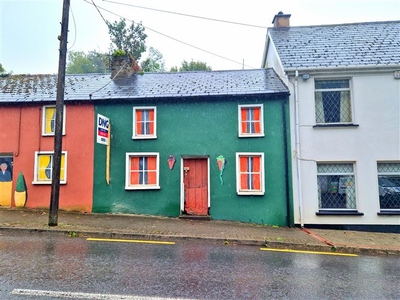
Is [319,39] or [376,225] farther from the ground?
[319,39]

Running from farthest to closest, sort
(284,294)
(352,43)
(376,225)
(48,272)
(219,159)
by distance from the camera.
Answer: (352,43) < (219,159) < (376,225) < (48,272) < (284,294)

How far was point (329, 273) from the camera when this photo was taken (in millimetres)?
5426

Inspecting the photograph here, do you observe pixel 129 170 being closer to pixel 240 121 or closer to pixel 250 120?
pixel 240 121

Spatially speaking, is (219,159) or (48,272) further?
(219,159)

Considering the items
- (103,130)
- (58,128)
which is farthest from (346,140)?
(58,128)

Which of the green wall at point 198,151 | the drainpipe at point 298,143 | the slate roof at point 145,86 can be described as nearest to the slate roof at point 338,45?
the drainpipe at point 298,143

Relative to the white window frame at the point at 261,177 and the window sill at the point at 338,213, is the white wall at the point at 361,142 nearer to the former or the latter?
the window sill at the point at 338,213

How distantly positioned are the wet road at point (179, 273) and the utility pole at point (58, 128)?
5.87 feet

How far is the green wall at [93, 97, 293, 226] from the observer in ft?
37.3

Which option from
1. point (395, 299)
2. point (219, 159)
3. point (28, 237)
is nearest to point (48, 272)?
point (28, 237)

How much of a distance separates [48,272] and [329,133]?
10377 millimetres

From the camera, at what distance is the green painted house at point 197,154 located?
37.4 ft

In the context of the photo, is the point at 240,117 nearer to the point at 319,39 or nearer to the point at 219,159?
the point at 219,159

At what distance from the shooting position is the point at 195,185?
11859mm
